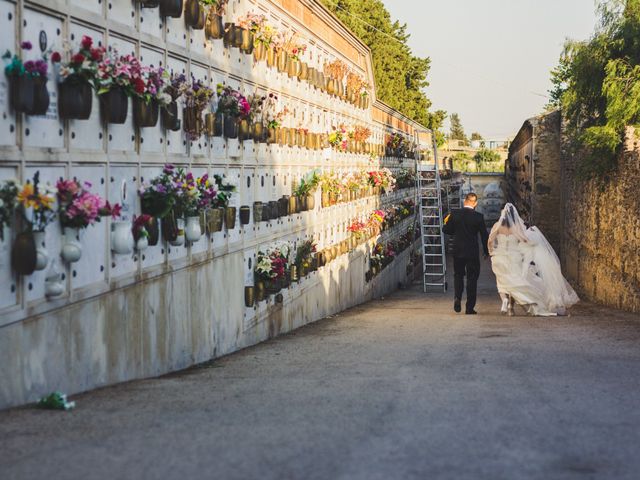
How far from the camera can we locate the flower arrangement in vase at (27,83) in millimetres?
6359

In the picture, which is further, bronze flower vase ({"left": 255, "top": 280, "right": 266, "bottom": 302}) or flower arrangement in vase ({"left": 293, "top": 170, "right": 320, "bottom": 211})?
flower arrangement in vase ({"left": 293, "top": 170, "right": 320, "bottom": 211})

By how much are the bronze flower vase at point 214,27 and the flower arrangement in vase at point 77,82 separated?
12.5ft

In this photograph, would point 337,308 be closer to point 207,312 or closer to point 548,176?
point 207,312

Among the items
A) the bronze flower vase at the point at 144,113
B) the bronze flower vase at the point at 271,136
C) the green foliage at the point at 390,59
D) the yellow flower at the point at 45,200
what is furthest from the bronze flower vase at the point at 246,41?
the green foliage at the point at 390,59

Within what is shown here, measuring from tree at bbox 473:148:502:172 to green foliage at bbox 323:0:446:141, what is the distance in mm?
31349

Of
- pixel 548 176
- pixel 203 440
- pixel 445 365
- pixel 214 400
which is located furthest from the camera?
pixel 548 176

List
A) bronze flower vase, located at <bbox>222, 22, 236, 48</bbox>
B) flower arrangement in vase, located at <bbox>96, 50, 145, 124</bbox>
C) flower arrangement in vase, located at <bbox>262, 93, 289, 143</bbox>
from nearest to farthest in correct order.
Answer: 1. flower arrangement in vase, located at <bbox>96, 50, 145, 124</bbox>
2. bronze flower vase, located at <bbox>222, 22, 236, 48</bbox>
3. flower arrangement in vase, located at <bbox>262, 93, 289, 143</bbox>

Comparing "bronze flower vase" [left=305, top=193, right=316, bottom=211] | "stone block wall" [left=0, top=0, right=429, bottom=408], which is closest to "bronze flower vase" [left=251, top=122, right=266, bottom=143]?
"stone block wall" [left=0, top=0, right=429, bottom=408]

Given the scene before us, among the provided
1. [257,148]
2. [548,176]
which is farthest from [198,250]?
[548,176]

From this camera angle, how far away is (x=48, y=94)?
6.78m

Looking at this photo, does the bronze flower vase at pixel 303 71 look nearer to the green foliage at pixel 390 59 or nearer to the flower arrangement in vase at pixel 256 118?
the flower arrangement in vase at pixel 256 118

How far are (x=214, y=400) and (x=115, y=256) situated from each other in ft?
5.76

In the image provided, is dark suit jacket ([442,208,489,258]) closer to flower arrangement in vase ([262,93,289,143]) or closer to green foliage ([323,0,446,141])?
flower arrangement in vase ([262,93,289,143])

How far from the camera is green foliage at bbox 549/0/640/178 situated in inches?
739
